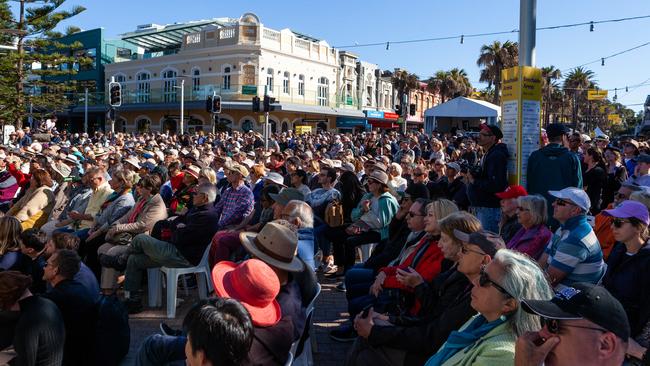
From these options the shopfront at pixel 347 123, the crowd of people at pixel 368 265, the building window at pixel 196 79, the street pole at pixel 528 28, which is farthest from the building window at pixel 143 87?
the street pole at pixel 528 28

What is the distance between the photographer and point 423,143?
1988 cm

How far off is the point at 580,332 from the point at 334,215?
570 centimetres

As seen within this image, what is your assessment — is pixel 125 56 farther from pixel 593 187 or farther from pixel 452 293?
pixel 452 293

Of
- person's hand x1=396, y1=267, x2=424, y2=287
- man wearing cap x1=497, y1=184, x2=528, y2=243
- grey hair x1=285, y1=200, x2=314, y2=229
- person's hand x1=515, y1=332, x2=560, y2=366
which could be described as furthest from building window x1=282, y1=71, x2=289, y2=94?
person's hand x1=515, y1=332, x2=560, y2=366

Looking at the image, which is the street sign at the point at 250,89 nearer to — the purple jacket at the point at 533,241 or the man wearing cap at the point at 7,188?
the man wearing cap at the point at 7,188

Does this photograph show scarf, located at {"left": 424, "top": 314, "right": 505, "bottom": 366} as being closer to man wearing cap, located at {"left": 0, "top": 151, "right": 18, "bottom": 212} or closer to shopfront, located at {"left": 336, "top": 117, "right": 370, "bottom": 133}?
man wearing cap, located at {"left": 0, "top": 151, "right": 18, "bottom": 212}

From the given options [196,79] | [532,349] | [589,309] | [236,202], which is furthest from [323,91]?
[589,309]

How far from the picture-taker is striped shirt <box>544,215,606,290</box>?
3.72 m

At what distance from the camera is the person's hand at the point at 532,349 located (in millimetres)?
1869

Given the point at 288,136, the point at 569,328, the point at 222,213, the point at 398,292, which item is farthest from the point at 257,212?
the point at 288,136

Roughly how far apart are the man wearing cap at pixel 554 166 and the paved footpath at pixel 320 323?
8.09 ft

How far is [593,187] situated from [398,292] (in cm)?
508

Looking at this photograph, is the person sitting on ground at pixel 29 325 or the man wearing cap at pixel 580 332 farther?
the person sitting on ground at pixel 29 325

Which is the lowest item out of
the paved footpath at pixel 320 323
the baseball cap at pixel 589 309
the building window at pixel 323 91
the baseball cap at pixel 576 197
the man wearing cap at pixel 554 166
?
the paved footpath at pixel 320 323
